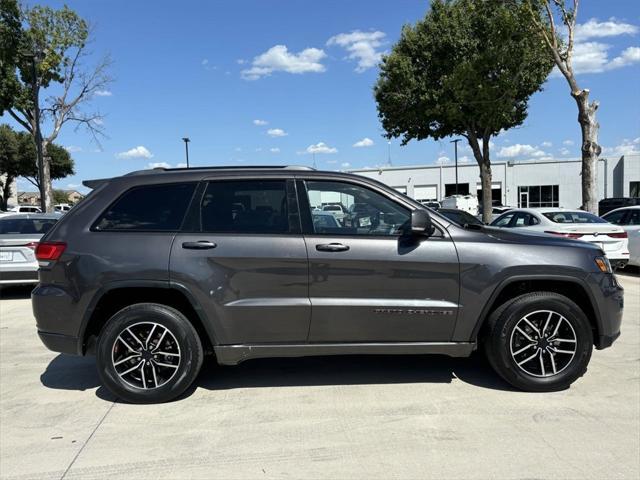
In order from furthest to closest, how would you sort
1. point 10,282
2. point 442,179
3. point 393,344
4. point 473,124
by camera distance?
1. point 442,179
2. point 473,124
3. point 10,282
4. point 393,344

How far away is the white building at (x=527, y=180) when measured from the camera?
1972 inches

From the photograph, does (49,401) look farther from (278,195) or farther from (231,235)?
(278,195)

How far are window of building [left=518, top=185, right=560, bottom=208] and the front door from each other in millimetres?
52866

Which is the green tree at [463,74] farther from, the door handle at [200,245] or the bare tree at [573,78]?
the door handle at [200,245]

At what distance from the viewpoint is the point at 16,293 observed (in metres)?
10.4

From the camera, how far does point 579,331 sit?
4.24m

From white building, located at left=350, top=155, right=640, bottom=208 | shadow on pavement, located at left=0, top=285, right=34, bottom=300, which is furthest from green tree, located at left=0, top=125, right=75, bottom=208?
shadow on pavement, located at left=0, top=285, right=34, bottom=300

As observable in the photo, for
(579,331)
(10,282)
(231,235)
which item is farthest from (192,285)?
(10,282)

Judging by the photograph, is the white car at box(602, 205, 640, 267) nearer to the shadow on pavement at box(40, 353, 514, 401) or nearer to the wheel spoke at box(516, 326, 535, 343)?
the shadow on pavement at box(40, 353, 514, 401)

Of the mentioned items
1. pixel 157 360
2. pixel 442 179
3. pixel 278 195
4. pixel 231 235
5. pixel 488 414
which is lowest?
pixel 488 414

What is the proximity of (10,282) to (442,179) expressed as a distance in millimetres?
53021

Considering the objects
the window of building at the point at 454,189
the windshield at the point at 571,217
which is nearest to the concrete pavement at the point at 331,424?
the windshield at the point at 571,217

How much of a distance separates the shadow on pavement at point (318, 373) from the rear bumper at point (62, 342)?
1.78 ft

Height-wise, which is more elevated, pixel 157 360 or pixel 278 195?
pixel 278 195
